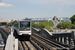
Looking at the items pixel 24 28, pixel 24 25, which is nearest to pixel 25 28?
pixel 24 28

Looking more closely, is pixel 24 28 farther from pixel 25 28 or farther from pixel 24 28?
pixel 25 28

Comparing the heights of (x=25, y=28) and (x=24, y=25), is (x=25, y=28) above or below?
below

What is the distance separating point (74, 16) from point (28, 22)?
345ft

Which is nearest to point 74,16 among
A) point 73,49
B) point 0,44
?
point 0,44

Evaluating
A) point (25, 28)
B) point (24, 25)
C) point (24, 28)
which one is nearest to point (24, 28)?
point (24, 28)

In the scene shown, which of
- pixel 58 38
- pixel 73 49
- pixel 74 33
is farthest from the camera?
pixel 58 38

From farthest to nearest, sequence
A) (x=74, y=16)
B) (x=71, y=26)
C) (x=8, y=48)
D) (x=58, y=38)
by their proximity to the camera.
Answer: (x=74, y=16) < (x=71, y=26) < (x=58, y=38) < (x=8, y=48)

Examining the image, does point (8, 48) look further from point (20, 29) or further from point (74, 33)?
point (20, 29)

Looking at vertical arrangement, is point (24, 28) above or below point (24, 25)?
below

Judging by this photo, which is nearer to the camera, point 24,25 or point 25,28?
point 25,28

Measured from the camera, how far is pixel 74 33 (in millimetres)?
15898

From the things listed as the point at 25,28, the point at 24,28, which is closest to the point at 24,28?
the point at 24,28

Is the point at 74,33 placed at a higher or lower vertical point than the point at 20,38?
higher

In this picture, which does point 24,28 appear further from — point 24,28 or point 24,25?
point 24,25
